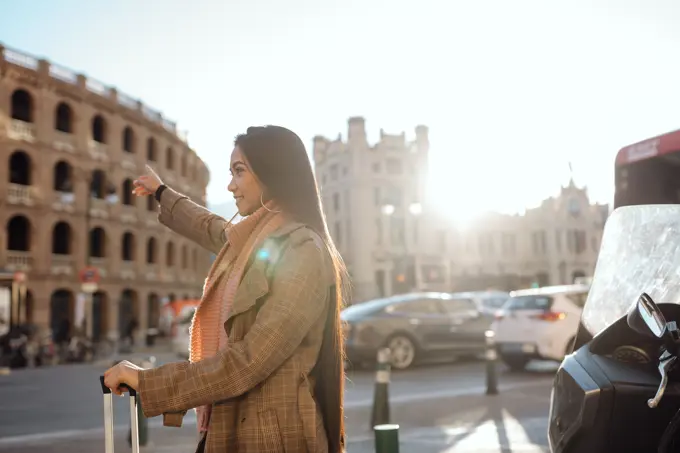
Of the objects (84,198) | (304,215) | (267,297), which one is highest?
(84,198)

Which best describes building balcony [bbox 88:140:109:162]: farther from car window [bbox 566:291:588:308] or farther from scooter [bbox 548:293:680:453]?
scooter [bbox 548:293:680:453]

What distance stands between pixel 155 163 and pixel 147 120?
2513 mm

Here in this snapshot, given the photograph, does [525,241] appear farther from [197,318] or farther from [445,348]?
[197,318]

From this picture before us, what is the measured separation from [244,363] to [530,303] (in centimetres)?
1252

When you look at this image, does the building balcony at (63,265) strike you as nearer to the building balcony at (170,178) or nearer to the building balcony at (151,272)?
the building balcony at (151,272)

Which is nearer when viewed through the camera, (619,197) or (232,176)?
(232,176)

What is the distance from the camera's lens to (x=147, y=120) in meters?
42.4

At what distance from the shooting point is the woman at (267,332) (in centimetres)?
209

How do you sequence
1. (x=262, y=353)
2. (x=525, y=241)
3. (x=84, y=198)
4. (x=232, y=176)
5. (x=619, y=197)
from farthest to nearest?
(x=525, y=241)
(x=84, y=198)
(x=619, y=197)
(x=232, y=176)
(x=262, y=353)

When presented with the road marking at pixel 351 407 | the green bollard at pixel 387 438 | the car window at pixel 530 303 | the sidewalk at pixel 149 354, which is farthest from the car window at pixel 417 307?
the green bollard at pixel 387 438

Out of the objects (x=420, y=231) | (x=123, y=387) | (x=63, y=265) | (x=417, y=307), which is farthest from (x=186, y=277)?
(x=123, y=387)

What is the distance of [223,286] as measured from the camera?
92.0 inches

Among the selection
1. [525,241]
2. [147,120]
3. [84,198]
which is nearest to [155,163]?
[147,120]

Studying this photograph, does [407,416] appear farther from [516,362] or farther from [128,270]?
[128,270]
